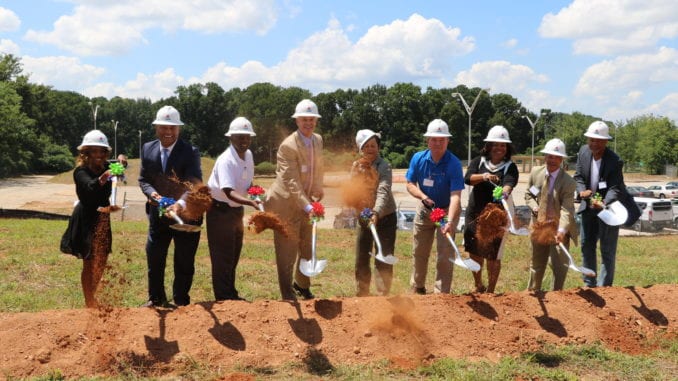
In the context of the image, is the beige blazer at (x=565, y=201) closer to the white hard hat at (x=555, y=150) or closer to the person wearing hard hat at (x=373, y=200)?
the white hard hat at (x=555, y=150)

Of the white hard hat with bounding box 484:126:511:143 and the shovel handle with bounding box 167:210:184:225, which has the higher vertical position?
the white hard hat with bounding box 484:126:511:143

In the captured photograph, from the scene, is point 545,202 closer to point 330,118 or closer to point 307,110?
point 307,110

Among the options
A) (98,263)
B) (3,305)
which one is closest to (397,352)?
(98,263)

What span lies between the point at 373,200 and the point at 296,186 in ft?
3.29

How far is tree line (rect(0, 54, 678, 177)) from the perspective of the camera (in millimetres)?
72019

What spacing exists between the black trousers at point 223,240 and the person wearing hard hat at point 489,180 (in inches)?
97.5

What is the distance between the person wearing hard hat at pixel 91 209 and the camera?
5.57 m

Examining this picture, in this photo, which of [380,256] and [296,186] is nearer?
[380,256]

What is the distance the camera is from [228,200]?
6.02 meters

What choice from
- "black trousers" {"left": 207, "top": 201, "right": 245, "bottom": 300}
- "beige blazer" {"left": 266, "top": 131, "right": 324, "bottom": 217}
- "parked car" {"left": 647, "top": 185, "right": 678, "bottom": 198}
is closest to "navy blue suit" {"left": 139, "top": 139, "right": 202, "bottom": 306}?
"black trousers" {"left": 207, "top": 201, "right": 245, "bottom": 300}

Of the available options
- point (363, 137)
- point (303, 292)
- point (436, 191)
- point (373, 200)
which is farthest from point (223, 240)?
point (436, 191)

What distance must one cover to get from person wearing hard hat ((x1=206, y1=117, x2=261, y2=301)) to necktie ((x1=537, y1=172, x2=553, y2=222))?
322 centimetres

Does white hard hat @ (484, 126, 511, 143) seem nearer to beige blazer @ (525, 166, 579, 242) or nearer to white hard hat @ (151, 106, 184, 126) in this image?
beige blazer @ (525, 166, 579, 242)

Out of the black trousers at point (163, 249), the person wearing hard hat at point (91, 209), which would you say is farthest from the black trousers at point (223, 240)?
the person wearing hard hat at point (91, 209)
